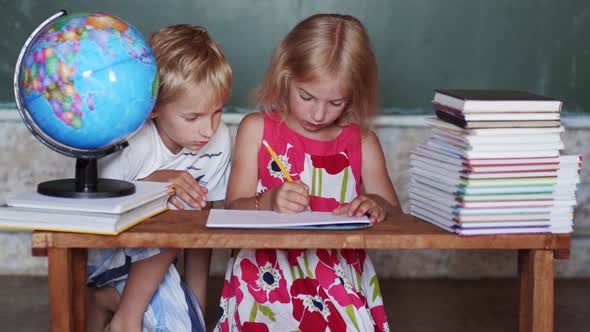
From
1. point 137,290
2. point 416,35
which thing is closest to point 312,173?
point 137,290

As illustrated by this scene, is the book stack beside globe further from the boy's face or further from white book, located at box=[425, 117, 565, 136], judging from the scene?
the boy's face

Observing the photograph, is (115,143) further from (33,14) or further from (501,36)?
(501,36)

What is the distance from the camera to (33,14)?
3850 mm

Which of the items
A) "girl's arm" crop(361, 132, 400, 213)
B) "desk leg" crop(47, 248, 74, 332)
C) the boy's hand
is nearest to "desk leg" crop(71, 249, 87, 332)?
"desk leg" crop(47, 248, 74, 332)

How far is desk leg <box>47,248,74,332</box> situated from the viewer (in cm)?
197

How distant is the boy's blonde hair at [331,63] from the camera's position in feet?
8.50

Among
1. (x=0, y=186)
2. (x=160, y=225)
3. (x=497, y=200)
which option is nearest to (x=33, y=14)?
(x=0, y=186)

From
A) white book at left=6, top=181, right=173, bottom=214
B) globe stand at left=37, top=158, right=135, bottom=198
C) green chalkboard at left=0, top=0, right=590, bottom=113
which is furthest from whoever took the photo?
green chalkboard at left=0, top=0, right=590, bottom=113

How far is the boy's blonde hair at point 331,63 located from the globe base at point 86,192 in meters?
0.75

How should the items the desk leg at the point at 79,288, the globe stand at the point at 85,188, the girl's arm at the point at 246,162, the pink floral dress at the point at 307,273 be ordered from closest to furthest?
1. the globe stand at the point at 85,188
2. the desk leg at the point at 79,288
3. the pink floral dress at the point at 307,273
4. the girl's arm at the point at 246,162

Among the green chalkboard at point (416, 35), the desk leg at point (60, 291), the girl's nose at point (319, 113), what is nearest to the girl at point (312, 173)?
the girl's nose at point (319, 113)

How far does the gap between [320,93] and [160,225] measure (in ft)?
2.44

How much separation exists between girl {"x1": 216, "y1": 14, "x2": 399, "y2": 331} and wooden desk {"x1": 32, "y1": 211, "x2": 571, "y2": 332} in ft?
0.73

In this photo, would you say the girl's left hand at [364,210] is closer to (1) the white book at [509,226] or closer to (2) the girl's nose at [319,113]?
(1) the white book at [509,226]
